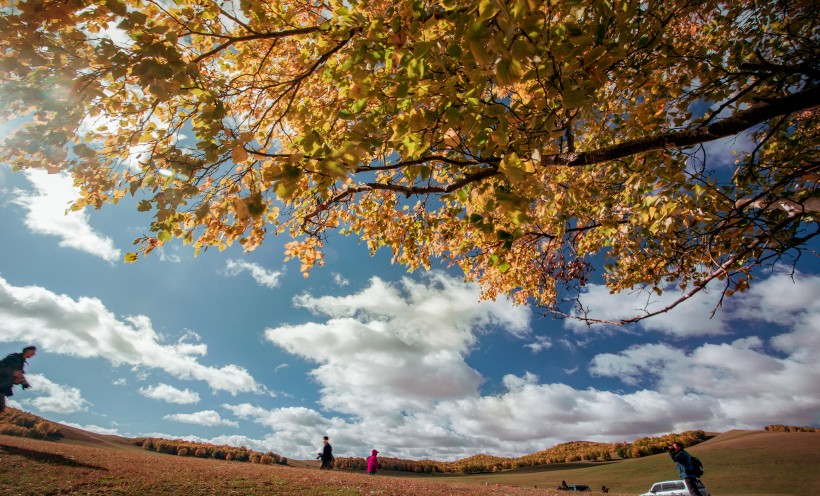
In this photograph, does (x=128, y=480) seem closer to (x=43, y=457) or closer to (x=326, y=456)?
(x=43, y=457)

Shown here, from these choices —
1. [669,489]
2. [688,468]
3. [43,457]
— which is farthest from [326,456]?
[669,489]

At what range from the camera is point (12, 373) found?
12.3 metres

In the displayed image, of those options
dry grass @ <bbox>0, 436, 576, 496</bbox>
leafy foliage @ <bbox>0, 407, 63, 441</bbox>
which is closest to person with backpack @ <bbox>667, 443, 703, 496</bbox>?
dry grass @ <bbox>0, 436, 576, 496</bbox>

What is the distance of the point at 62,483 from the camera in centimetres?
811

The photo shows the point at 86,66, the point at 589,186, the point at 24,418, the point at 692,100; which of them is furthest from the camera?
the point at 24,418

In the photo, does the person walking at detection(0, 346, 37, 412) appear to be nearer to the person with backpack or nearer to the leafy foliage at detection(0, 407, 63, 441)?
the leafy foliage at detection(0, 407, 63, 441)

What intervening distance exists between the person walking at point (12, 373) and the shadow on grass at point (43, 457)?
1881 mm

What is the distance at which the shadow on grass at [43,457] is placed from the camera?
10125 mm

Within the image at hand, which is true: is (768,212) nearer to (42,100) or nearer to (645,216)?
(645,216)

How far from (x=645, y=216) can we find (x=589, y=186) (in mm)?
2217

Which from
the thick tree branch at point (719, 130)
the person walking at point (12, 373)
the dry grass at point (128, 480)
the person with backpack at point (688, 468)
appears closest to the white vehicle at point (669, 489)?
the person with backpack at point (688, 468)

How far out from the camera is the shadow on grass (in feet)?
33.2

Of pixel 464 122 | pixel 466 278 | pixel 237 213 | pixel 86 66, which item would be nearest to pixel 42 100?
pixel 86 66

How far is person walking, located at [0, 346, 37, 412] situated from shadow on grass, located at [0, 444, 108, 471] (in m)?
1.88
